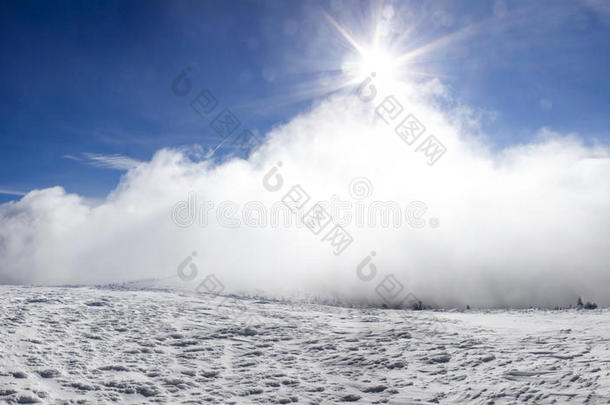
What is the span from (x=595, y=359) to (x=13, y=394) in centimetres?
1419

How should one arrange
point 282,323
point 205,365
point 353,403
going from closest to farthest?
point 353,403 < point 205,365 < point 282,323

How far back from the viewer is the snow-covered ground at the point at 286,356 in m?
7.73

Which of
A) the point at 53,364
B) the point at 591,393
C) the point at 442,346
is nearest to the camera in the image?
the point at 591,393

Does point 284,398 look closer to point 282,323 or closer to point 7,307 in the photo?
point 282,323

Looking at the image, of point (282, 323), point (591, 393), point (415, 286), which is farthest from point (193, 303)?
point (415, 286)

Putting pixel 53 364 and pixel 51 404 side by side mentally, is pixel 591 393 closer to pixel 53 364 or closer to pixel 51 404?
pixel 51 404

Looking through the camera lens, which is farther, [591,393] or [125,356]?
[125,356]

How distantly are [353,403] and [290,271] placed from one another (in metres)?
88.8

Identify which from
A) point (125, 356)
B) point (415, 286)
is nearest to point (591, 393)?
point (125, 356)

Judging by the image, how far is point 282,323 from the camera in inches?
575

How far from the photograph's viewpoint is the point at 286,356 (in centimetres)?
1095

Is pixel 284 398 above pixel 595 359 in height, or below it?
below

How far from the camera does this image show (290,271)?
9506 centimetres

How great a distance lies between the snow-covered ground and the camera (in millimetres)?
7734
